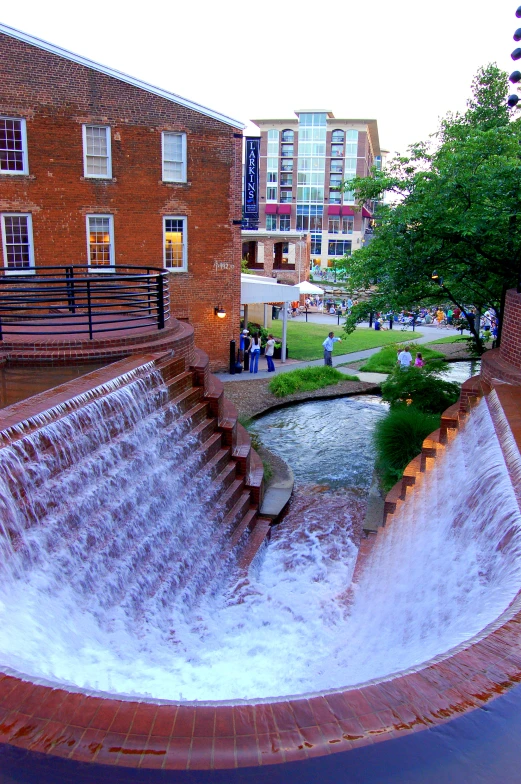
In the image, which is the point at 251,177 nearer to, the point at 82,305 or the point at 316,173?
the point at 82,305

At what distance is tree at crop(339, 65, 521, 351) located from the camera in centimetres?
1146

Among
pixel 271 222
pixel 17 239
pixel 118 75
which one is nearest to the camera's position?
pixel 17 239

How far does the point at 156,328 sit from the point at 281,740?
8.73 m

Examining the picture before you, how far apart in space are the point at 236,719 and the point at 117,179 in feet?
63.8

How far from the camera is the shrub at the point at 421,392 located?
50.1 ft

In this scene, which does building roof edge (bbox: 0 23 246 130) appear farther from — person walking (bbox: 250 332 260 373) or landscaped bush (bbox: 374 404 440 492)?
landscaped bush (bbox: 374 404 440 492)

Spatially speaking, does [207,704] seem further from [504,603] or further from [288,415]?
[288,415]

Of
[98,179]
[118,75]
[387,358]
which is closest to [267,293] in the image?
[387,358]

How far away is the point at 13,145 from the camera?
61.0 feet

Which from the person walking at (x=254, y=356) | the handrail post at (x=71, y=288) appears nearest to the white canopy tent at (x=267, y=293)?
the person walking at (x=254, y=356)

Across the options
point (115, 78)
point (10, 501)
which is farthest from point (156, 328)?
point (115, 78)

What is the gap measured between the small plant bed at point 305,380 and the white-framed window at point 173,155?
295 inches

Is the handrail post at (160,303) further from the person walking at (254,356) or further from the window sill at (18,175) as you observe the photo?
the person walking at (254,356)

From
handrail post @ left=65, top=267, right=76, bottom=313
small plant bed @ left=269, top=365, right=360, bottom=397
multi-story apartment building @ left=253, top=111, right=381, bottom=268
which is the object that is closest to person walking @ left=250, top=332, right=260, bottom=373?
small plant bed @ left=269, top=365, right=360, bottom=397
